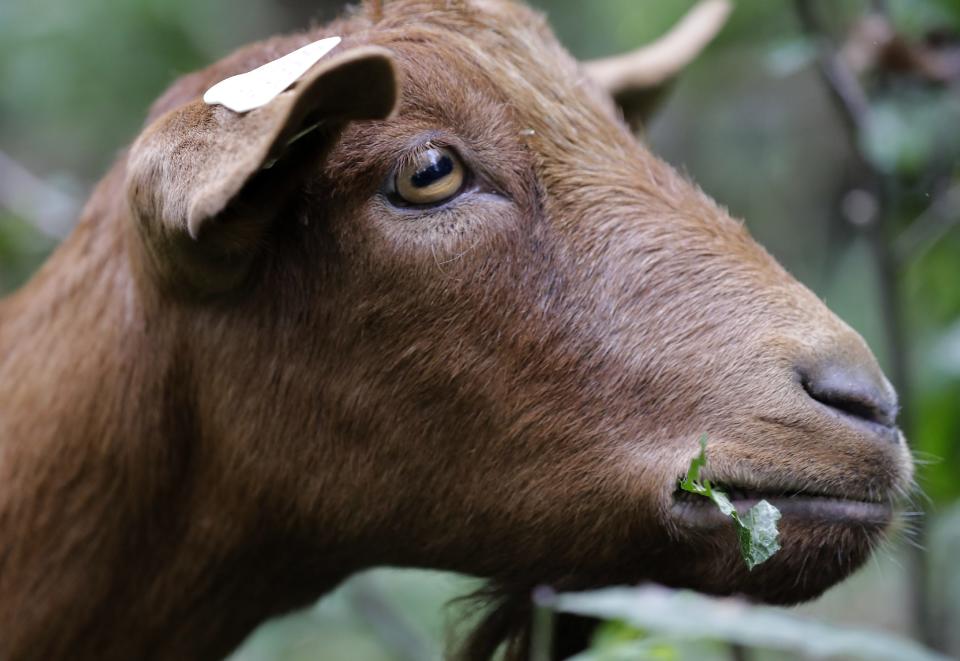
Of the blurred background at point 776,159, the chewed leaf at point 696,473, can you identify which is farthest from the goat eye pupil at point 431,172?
the blurred background at point 776,159

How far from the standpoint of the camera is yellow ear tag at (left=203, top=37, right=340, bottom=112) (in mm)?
2637

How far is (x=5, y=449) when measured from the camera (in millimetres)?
3562

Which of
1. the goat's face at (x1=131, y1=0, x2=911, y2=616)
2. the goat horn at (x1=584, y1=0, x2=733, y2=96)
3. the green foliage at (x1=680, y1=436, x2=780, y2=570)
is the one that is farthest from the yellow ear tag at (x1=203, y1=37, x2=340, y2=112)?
the goat horn at (x1=584, y1=0, x2=733, y2=96)

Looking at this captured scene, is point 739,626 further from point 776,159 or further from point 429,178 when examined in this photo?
point 776,159

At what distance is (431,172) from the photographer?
3.12 m

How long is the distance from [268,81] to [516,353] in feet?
2.96

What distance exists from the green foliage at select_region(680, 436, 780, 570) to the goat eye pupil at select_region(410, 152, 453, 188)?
0.86m

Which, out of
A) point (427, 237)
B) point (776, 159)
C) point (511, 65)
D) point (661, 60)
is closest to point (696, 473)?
point (427, 237)

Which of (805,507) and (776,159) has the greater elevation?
(776,159)

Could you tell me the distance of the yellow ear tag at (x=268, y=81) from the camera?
2637 millimetres

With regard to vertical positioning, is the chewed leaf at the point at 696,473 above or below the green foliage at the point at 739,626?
above

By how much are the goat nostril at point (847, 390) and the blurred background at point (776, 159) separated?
0.39 m

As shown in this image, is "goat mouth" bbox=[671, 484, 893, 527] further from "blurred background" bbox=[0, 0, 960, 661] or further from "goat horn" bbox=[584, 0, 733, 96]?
"goat horn" bbox=[584, 0, 733, 96]

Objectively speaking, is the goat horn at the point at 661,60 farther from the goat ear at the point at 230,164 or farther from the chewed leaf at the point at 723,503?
the chewed leaf at the point at 723,503
